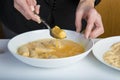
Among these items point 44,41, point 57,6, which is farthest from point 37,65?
point 57,6

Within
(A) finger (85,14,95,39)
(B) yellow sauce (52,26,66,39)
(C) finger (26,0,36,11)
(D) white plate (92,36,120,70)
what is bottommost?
(D) white plate (92,36,120,70)

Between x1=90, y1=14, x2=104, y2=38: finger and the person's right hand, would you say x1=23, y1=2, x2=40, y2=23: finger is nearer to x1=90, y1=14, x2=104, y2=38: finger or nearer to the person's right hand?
the person's right hand

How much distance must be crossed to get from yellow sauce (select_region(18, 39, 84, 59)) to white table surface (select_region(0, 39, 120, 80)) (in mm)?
45

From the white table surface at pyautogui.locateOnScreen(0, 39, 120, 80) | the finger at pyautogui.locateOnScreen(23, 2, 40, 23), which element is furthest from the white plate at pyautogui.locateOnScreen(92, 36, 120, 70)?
the finger at pyautogui.locateOnScreen(23, 2, 40, 23)

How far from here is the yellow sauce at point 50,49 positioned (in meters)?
0.90

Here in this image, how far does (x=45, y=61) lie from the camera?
0.81 m

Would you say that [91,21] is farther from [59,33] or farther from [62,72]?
[62,72]

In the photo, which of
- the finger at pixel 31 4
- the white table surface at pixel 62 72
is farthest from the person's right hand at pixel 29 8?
the white table surface at pixel 62 72

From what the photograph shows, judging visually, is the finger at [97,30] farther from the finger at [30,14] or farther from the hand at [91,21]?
the finger at [30,14]

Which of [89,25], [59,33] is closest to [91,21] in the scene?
[89,25]

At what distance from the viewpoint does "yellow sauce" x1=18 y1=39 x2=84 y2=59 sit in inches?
35.3

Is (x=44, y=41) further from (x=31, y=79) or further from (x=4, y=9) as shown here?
(x=4, y=9)

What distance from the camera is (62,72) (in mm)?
869

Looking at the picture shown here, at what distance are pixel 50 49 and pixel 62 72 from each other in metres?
0.11
